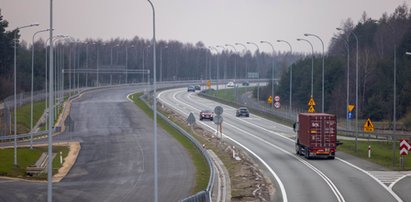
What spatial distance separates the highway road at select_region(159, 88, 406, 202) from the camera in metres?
31.5

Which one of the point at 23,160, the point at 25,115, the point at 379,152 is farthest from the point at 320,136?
the point at 25,115

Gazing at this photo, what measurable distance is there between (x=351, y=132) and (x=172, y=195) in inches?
1501

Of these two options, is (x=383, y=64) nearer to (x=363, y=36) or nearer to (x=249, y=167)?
(x=363, y=36)

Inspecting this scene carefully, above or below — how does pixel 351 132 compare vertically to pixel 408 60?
below

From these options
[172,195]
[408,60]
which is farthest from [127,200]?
[408,60]

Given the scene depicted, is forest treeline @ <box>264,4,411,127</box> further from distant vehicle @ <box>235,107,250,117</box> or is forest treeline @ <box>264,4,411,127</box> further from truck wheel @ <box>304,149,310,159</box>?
truck wheel @ <box>304,149,310,159</box>

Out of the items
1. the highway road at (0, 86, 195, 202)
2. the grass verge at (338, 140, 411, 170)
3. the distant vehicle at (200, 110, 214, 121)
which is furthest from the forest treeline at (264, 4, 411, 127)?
the highway road at (0, 86, 195, 202)

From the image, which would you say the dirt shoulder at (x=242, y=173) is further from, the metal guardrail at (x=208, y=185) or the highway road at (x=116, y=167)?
the highway road at (x=116, y=167)

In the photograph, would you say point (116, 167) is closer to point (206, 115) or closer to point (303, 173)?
point (303, 173)

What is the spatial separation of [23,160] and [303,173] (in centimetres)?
2179

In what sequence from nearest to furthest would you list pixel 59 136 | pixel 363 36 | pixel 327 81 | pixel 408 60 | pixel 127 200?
pixel 127 200 → pixel 59 136 → pixel 408 60 → pixel 327 81 → pixel 363 36

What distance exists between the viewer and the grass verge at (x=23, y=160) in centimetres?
4406

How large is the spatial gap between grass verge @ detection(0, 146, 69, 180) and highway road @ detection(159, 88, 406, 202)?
13639mm

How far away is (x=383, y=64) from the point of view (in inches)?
3718
